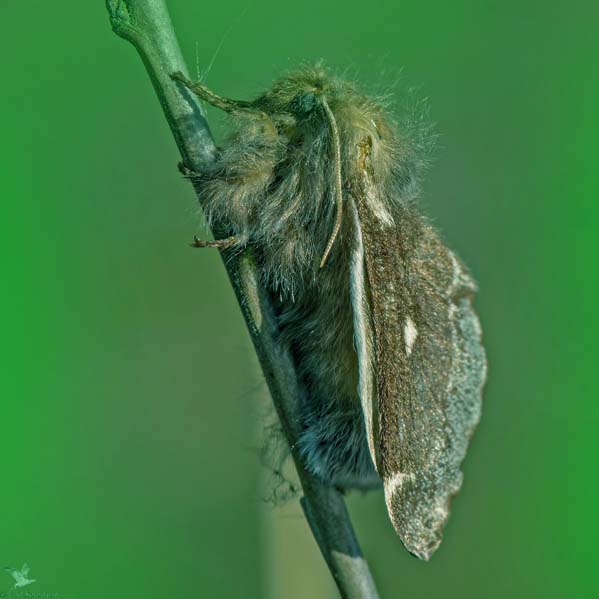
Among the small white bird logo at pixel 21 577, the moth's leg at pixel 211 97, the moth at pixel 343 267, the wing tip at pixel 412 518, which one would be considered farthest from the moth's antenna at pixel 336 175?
the small white bird logo at pixel 21 577

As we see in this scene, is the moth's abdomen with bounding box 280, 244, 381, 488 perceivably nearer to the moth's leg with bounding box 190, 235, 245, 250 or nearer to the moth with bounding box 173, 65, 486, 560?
the moth with bounding box 173, 65, 486, 560

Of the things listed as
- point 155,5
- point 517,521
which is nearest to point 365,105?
point 155,5

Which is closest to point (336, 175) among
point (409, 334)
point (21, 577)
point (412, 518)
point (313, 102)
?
point (313, 102)

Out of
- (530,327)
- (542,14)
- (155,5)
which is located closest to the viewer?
(155,5)

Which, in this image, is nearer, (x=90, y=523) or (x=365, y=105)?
(x=365, y=105)

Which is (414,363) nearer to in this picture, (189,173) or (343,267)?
(343,267)

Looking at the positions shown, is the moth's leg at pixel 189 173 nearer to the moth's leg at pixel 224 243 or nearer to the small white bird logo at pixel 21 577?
the moth's leg at pixel 224 243

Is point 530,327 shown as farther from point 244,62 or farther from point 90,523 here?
point 90,523
